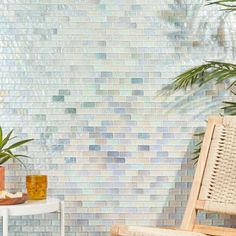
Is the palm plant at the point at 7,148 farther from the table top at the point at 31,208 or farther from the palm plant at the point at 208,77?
the palm plant at the point at 208,77

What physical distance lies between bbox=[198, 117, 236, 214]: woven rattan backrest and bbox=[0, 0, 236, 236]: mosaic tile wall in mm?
473

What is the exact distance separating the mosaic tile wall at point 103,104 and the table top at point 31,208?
399 mm

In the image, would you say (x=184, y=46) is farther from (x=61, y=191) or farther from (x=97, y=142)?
(x=61, y=191)

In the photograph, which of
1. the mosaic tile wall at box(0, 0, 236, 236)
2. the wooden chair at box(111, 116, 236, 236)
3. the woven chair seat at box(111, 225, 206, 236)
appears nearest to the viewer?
the woven chair seat at box(111, 225, 206, 236)

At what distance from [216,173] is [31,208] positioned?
722mm

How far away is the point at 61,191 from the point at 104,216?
0.23m

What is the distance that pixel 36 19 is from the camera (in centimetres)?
293

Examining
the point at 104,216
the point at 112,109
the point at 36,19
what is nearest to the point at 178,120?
the point at 112,109

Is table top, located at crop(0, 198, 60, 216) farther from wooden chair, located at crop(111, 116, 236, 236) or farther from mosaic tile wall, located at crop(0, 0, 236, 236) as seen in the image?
wooden chair, located at crop(111, 116, 236, 236)

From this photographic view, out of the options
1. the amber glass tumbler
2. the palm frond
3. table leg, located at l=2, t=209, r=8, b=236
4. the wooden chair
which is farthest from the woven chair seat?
the palm frond

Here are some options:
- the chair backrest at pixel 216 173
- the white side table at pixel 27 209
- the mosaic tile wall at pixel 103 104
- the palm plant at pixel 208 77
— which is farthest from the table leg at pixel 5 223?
the palm plant at pixel 208 77

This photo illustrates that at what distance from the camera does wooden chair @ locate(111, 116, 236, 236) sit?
7.68ft

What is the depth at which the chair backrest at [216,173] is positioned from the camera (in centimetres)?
236

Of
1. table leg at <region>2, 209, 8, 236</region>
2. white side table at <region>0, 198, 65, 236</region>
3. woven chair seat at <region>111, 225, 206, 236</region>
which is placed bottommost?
table leg at <region>2, 209, 8, 236</region>
